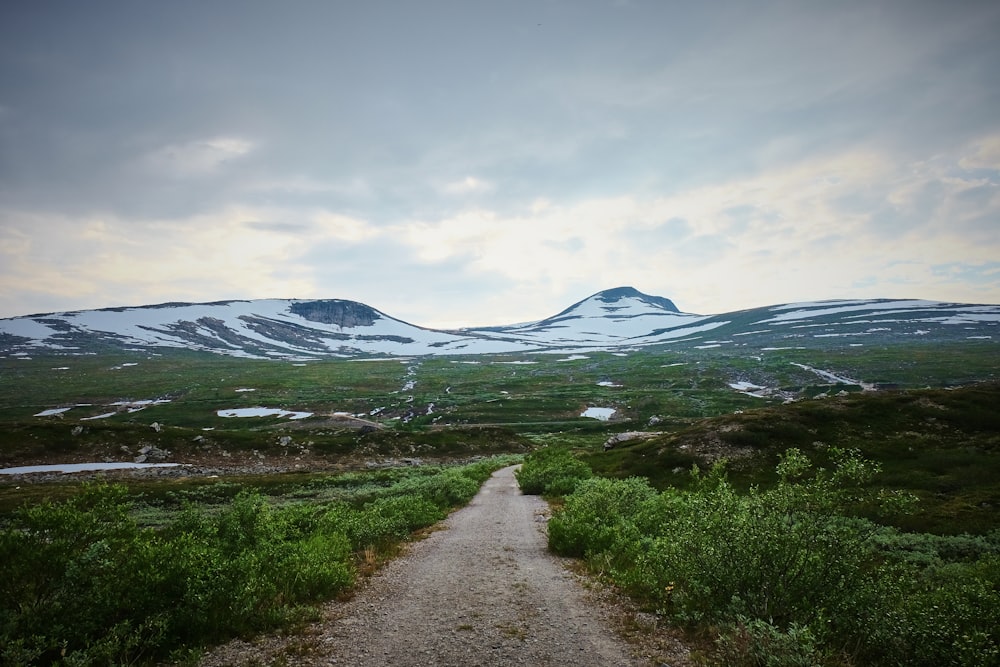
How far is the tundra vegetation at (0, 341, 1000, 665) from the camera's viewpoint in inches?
317

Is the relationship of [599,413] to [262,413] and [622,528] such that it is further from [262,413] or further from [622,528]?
[622,528]

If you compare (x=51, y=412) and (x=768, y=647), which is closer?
(x=768, y=647)

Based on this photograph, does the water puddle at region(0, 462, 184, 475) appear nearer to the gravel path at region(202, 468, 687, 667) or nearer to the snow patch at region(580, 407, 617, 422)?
the gravel path at region(202, 468, 687, 667)

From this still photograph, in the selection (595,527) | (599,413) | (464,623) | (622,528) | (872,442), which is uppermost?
(464,623)

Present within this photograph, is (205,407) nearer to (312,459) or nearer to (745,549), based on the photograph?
(312,459)

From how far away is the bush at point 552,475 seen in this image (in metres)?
38.9

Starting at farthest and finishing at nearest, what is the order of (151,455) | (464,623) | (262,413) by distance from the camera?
1. (262,413)
2. (151,455)
3. (464,623)

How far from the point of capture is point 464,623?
35.7 ft

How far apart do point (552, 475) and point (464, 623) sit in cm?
3195

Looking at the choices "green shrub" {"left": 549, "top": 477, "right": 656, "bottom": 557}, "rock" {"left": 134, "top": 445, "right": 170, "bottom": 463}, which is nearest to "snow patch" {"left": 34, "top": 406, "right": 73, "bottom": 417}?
"rock" {"left": 134, "top": 445, "right": 170, "bottom": 463}

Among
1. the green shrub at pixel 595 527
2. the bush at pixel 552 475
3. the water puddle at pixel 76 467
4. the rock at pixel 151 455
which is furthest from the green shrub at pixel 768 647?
the rock at pixel 151 455

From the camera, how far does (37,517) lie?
7777 millimetres

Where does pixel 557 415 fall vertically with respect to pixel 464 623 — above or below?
below

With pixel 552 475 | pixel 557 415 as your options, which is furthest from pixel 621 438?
pixel 557 415
